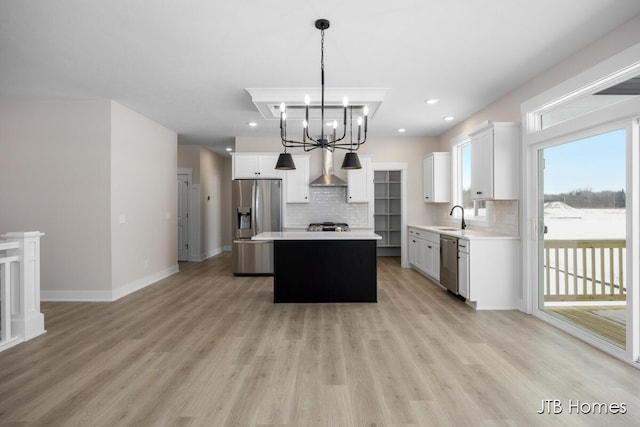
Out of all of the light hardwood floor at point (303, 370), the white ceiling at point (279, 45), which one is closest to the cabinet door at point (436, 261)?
the light hardwood floor at point (303, 370)

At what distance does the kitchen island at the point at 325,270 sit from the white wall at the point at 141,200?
213cm

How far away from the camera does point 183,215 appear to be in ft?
25.6

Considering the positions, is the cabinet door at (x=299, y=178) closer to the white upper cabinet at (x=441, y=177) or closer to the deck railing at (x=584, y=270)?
the white upper cabinet at (x=441, y=177)

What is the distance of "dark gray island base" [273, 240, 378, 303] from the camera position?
436 cm

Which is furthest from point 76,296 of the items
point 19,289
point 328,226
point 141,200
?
point 328,226

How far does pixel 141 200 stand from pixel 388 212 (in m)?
5.57

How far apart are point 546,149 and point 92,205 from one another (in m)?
5.69

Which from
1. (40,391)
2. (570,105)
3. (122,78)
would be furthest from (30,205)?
(570,105)

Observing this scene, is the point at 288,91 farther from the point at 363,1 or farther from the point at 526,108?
the point at 526,108

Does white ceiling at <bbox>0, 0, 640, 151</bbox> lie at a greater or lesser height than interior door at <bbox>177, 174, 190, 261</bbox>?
greater

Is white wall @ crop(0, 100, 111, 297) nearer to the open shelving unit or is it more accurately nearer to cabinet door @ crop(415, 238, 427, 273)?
cabinet door @ crop(415, 238, 427, 273)

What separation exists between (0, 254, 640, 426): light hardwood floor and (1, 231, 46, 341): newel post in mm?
175

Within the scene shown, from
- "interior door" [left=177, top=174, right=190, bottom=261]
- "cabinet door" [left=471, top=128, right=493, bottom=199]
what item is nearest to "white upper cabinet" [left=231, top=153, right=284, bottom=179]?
"interior door" [left=177, top=174, right=190, bottom=261]

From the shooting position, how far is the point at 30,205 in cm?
447
